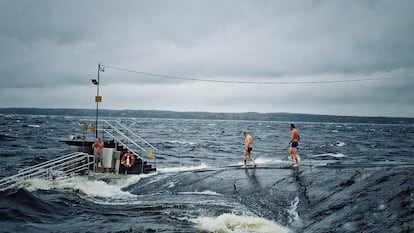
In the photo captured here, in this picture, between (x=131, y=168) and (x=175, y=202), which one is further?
(x=131, y=168)

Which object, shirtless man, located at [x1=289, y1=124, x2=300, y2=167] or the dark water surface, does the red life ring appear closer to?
the dark water surface

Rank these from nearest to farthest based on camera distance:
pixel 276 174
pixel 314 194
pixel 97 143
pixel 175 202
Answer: pixel 314 194 < pixel 175 202 < pixel 276 174 < pixel 97 143

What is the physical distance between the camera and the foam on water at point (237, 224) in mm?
11570

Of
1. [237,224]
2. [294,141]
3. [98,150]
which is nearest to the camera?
[237,224]

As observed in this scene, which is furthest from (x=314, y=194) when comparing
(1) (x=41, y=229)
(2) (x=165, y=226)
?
(1) (x=41, y=229)

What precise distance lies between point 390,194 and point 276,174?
6.29m

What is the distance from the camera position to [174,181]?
64.1 feet

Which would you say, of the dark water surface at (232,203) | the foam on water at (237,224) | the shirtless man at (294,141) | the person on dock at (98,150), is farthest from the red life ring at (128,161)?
the foam on water at (237,224)

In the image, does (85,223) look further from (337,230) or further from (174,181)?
(337,230)

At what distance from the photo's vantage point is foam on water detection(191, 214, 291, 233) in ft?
38.0

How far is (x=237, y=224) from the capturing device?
39.4ft

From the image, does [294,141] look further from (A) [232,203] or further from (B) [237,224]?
(B) [237,224]

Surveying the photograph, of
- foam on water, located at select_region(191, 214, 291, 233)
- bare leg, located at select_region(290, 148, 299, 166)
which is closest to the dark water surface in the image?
foam on water, located at select_region(191, 214, 291, 233)

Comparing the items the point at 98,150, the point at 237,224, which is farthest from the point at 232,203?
the point at 98,150
